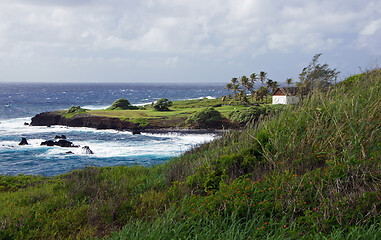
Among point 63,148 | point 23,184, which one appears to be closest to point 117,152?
point 63,148

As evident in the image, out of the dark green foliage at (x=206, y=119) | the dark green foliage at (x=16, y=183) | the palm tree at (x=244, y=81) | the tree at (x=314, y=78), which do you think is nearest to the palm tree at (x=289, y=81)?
the tree at (x=314, y=78)

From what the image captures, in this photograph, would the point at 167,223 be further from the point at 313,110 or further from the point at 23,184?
the point at 23,184

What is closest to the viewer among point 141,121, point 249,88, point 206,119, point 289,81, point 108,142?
point 289,81

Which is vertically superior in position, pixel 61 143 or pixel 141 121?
pixel 141 121

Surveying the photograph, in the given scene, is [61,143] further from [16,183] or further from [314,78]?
[314,78]

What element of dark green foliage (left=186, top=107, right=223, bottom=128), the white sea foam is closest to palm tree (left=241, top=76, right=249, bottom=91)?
dark green foliage (left=186, top=107, right=223, bottom=128)

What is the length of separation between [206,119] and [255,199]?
98.0 ft

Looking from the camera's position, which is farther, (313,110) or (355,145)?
(313,110)

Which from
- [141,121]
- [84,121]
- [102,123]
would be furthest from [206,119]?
[84,121]

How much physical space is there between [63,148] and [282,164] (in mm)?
23510

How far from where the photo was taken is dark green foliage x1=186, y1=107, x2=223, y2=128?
34062 millimetres

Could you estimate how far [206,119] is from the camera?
113ft

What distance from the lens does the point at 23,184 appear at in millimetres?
8789

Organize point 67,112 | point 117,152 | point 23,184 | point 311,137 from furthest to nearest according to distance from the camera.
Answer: point 67,112 < point 117,152 < point 23,184 < point 311,137
